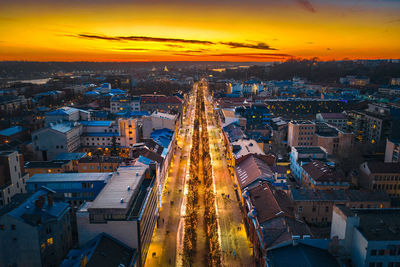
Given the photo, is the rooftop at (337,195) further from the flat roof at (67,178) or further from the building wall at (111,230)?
the flat roof at (67,178)

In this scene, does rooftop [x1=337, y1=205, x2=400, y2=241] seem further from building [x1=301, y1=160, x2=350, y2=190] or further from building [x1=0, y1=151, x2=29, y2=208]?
building [x1=0, y1=151, x2=29, y2=208]

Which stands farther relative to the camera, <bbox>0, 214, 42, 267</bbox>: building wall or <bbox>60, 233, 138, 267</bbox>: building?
<bbox>0, 214, 42, 267</bbox>: building wall

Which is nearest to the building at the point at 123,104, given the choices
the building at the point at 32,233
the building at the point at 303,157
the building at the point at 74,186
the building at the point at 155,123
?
the building at the point at 155,123

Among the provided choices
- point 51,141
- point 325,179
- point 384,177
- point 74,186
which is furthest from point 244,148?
point 51,141

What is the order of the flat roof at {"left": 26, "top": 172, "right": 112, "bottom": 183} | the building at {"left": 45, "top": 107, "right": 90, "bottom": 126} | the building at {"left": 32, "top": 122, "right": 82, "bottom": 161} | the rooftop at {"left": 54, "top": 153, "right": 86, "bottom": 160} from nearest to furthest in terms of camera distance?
the flat roof at {"left": 26, "top": 172, "right": 112, "bottom": 183}, the rooftop at {"left": 54, "top": 153, "right": 86, "bottom": 160}, the building at {"left": 32, "top": 122, "right": 82, "bottom": 161}, the building at {"left": 45, "top": 107, "right": 90, "bottom": 126}

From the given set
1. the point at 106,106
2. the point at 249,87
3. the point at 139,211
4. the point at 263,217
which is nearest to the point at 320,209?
the point at 263,217

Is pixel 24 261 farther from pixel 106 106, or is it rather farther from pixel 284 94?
pixel 284 94

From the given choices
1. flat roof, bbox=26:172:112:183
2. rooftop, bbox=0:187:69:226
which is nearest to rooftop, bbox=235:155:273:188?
flat roof, bbox=26:172:112:183
